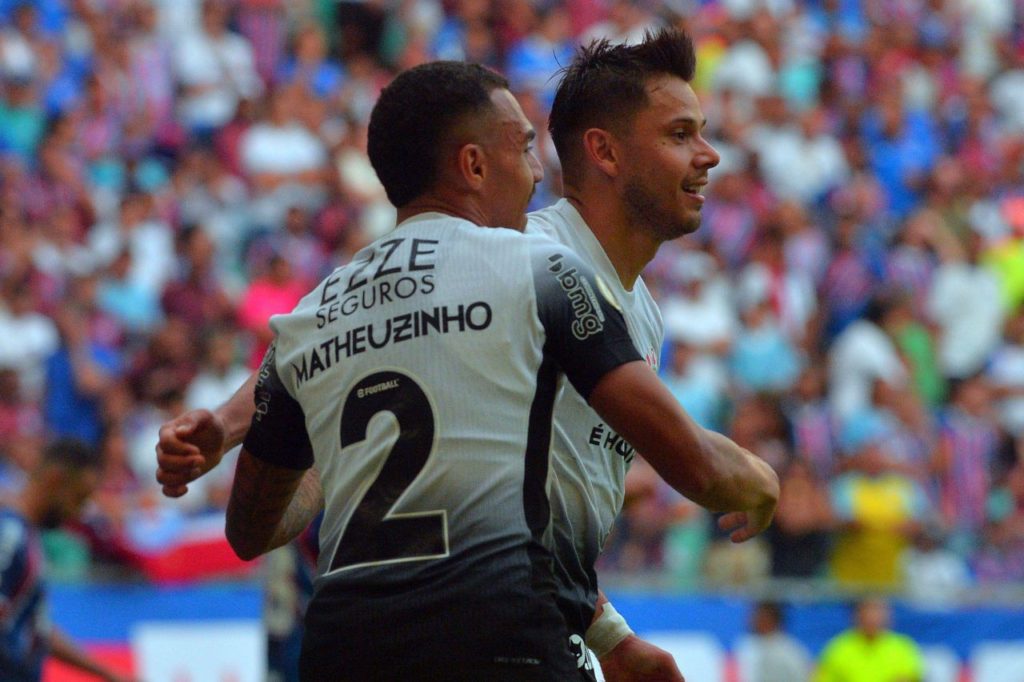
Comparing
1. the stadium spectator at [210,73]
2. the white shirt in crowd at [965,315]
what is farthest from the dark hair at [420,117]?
the white shirt in crowd at [965,315]

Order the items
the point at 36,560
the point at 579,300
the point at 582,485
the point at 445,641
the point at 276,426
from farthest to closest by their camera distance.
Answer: the point at 36,560, the point at 582,485, the point at 276,426, the point at 579,300, the point at 445,641

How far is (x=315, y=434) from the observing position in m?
3.85

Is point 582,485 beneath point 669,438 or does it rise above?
above

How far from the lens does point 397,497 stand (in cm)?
362

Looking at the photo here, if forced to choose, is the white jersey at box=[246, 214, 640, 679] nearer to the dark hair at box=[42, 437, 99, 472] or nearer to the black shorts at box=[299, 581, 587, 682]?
the black shorts at box=[299, 581, 587, 682]

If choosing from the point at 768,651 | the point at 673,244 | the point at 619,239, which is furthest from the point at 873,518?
the point at 619,239

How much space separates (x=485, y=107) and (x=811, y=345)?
1104cm

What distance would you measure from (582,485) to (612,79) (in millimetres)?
1153

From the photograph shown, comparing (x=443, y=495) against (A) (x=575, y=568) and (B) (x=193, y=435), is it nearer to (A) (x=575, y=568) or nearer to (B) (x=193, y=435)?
(A) (x=575, y=568)

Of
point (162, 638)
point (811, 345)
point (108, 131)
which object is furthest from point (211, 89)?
point (162, 638)

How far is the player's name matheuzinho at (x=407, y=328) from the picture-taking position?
3637 mm

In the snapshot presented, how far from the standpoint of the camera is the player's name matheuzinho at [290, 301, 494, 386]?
3.64 m

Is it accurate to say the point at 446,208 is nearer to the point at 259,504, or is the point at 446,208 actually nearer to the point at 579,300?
the point at 579,300

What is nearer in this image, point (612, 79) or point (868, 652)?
point (612, 79)
